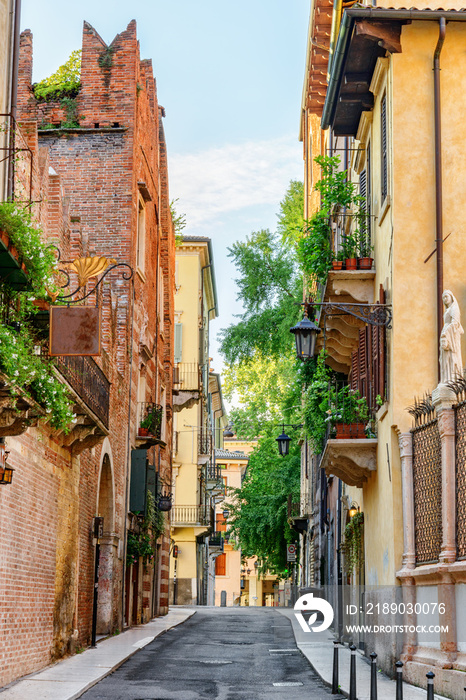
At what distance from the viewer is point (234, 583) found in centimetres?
7619

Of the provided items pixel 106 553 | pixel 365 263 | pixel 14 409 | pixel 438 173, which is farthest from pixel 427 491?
pixel 106 553

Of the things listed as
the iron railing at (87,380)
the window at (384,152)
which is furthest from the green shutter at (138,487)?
the window at (384,152)

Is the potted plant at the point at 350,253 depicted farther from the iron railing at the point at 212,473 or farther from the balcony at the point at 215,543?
the balcony at the point at 215,543

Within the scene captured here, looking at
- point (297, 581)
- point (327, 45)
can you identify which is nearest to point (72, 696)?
point (327, 45)

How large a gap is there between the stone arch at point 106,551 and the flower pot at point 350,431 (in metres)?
7.78

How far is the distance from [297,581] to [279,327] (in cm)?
1789

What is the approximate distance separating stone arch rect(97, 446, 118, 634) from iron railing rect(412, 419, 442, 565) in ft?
34.1

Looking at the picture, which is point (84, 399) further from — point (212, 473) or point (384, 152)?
point (212, 473)

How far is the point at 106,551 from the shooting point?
2245 centimetres

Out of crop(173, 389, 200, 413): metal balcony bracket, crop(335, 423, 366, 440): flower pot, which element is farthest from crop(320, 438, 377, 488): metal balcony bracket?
crop(173, 389, 200, 413): metal balcony bracket

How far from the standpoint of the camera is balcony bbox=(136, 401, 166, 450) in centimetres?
2660

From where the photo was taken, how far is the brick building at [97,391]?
13.5 meters

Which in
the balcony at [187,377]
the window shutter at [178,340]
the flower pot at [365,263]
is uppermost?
the window shutter at [178,340]

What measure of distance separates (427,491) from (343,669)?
12.5 ft
